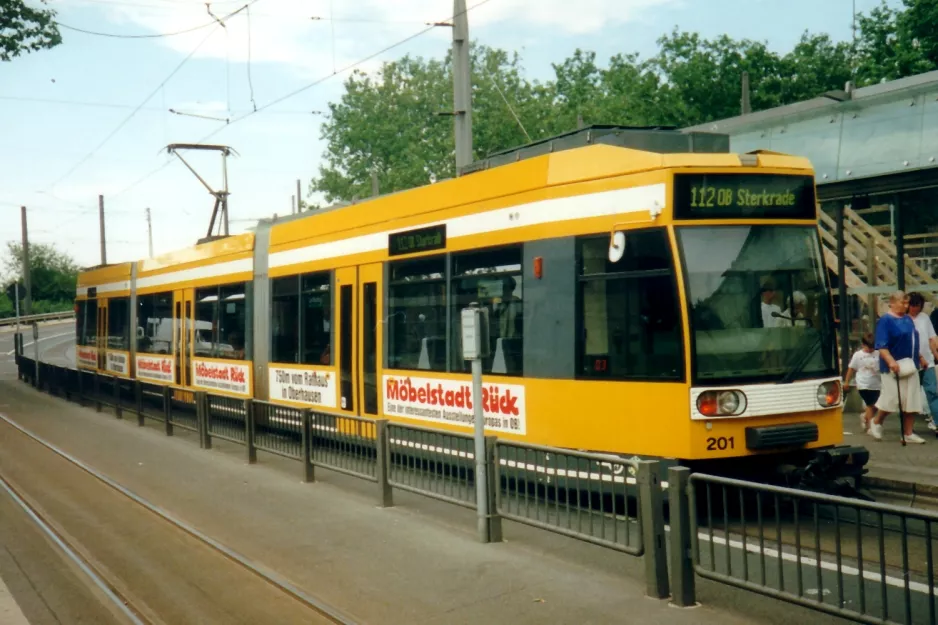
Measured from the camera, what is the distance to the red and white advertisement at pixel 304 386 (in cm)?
1391

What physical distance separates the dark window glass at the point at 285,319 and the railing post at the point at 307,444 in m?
3.03

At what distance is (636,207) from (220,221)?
17.5 m

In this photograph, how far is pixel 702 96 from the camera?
51.8m

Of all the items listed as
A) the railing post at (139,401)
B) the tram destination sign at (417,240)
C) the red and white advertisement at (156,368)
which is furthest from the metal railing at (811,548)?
the red and white advertisement at (156,368)

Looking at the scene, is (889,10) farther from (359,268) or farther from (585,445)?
(585,445)

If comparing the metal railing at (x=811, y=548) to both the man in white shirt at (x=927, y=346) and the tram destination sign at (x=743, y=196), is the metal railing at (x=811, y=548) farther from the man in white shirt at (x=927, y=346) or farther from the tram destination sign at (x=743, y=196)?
the man in white shirt at (x=927, y=346)

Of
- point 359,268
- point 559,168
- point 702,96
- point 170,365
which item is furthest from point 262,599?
point 702,96

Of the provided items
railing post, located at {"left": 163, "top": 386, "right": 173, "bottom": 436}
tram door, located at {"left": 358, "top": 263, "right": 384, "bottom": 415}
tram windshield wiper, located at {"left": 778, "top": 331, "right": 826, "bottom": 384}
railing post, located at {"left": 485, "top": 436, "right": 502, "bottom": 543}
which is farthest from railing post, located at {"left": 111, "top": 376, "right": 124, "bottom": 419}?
tram windshield wiper, located at {"left": 778, "top": 331, "right": 826, "bottom": 384}

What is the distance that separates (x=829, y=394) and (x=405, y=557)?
387cm

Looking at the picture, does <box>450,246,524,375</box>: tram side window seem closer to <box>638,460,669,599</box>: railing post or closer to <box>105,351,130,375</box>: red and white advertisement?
<box>638,460,669,599</box>: railing post

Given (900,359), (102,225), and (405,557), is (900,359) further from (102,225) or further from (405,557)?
(102,225)

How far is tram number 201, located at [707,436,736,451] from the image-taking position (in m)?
8.52

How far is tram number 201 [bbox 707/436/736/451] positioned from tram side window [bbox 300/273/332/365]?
6.51m

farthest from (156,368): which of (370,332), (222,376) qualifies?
(370,332)
